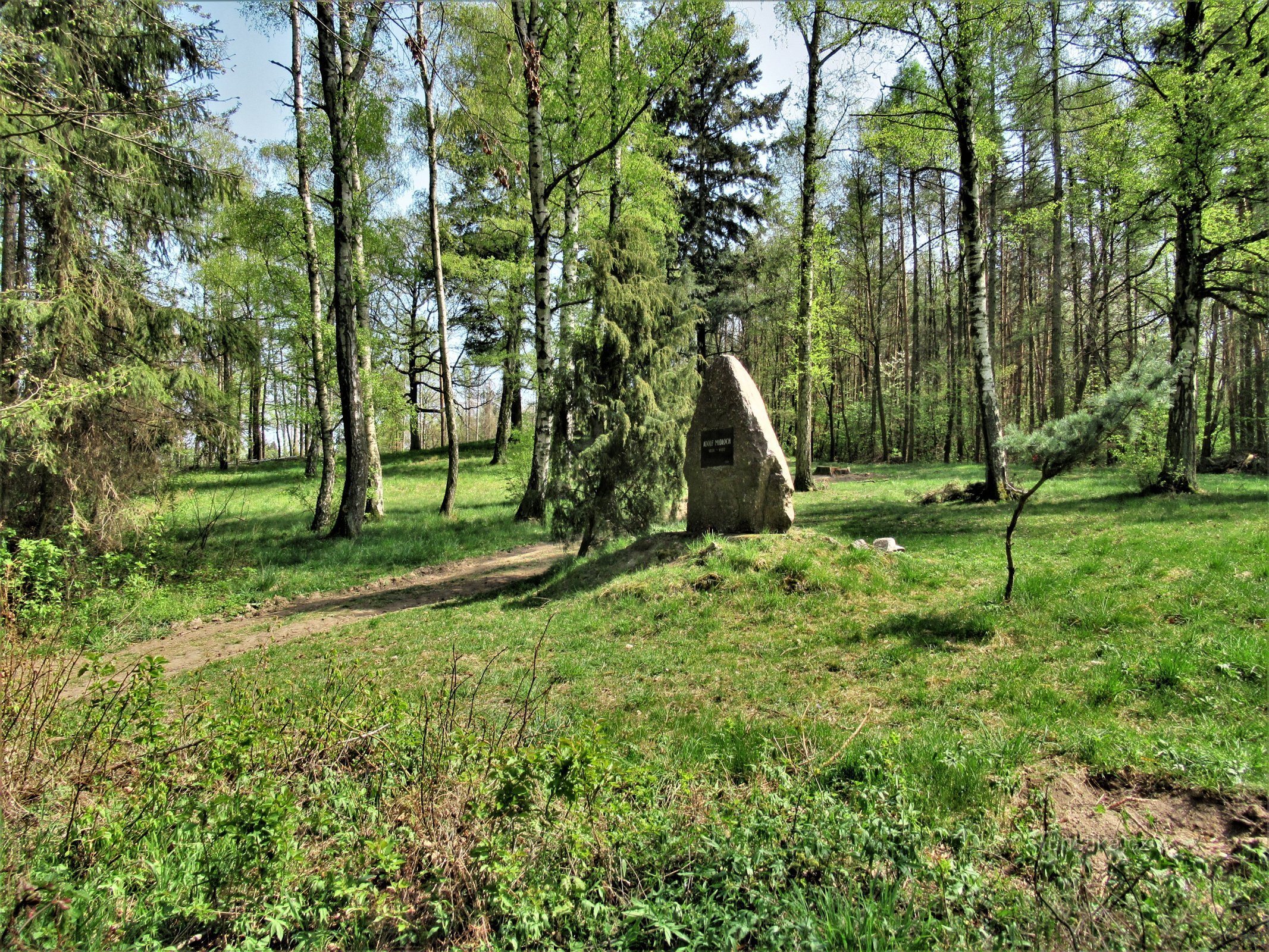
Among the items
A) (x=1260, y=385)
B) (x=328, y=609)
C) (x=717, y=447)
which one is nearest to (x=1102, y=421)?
(x=717, y=447)

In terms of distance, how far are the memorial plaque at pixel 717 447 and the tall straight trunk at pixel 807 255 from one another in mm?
5810

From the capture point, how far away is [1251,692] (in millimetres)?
3590

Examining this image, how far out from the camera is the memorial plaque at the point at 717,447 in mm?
8117

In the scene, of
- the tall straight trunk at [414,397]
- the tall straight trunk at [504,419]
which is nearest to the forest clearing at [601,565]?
the tall straight trunk at [504,419]

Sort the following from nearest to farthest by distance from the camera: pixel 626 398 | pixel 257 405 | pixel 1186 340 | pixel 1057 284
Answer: pixel 626 398 → pixel 1186 340 → pixel 1057 284 → pixel 257 405

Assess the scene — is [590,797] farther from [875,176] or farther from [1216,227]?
[875,176]

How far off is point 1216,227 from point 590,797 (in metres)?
14.8

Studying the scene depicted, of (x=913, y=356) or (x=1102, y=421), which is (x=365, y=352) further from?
(x=913, y=356)

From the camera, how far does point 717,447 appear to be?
8.23 meters

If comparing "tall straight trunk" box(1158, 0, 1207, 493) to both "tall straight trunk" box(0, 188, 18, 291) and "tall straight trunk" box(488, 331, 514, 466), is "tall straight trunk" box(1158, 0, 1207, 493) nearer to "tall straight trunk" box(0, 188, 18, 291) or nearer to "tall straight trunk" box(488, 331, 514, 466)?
"tall straight trunk" box(0, 188, 18, 291)

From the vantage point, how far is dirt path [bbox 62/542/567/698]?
6730 millimetres

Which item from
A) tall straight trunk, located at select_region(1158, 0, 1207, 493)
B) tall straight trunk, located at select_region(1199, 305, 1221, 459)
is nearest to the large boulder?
tall straight trunk, located at select_region(1158, 0, 1207, 493)

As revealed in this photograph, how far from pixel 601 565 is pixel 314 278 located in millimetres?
10258

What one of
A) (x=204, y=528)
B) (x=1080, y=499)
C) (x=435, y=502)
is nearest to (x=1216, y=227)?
(x=1080, y=499)
